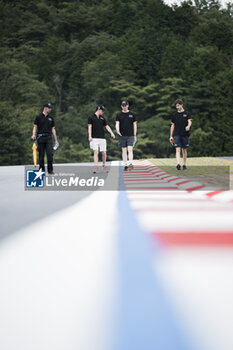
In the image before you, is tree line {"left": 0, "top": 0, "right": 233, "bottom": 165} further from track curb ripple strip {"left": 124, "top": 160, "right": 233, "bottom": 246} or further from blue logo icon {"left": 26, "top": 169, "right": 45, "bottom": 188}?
track curb ripple strip {"left": 124, "top": 160, "right": 233, "bottom": 246}

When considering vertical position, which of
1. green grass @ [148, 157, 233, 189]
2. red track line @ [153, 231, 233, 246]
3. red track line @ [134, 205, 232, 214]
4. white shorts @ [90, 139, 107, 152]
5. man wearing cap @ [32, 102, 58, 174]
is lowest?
green grass @ [148, 157, 233, 189]

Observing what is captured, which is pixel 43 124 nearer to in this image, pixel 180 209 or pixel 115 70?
pixel 180 209

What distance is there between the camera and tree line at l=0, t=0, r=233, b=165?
140ft

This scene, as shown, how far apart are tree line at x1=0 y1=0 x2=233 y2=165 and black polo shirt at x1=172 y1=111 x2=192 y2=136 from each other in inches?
811

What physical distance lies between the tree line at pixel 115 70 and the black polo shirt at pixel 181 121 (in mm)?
20598

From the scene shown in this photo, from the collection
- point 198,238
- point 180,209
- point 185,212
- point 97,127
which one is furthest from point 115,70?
point 198,238

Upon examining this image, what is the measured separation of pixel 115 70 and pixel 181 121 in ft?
123

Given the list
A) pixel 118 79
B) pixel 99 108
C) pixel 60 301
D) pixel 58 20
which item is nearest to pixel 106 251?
pixel 60 301

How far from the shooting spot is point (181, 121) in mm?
13570

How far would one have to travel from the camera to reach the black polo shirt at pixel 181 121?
44.5 ft

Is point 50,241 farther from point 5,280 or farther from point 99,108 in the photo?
point 99,108

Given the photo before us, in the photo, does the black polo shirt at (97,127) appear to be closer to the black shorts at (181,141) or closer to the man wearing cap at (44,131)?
the man wearing cap at (44,131)

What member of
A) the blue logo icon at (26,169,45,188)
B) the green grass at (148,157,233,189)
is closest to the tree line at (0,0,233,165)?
the green grass at (148,157,233,189)

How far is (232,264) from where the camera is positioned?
3.60m
